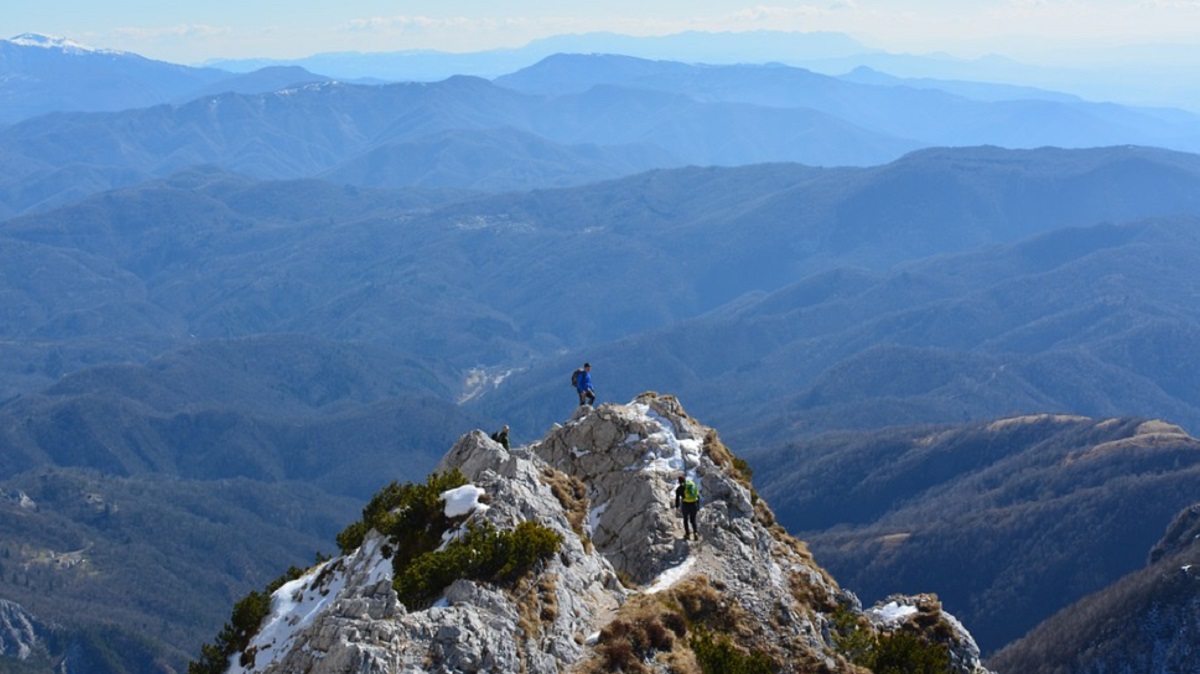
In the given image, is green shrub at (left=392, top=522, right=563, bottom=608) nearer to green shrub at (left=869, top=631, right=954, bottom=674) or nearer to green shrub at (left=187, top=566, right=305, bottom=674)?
green shrub at (left=187, top=566, right=305, bottom=674)

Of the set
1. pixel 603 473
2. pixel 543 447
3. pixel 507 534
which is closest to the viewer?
pixel 507 534

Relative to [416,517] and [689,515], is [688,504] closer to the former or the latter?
[689,515]

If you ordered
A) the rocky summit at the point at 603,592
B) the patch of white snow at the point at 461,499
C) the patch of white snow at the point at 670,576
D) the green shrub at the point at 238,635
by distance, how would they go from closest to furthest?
the rocky summit at the point at 603,592
the patch of white snow at the point at 461,499
the patch of white snow at the point at 670,576
the green shrub at the point at 238,635

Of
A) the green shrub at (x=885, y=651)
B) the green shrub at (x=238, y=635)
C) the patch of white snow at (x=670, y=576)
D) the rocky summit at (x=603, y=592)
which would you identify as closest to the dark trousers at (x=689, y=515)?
the rocky summit at (x=603, y=592)

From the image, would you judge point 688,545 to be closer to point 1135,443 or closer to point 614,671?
point 614,671

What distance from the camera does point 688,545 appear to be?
36250 mm

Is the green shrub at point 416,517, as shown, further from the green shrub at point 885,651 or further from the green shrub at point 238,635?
the green shrub at point 885,651

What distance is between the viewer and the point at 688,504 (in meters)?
36.0

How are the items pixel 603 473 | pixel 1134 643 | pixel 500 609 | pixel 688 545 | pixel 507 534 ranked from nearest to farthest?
pixel 500 609 → pixel 507 534 → pixel 688 545 → pixel 603 473 → pixel 1134 643

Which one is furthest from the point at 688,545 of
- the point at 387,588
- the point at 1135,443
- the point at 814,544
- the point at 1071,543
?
the point at 1135,443

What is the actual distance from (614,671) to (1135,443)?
173754 millimetres

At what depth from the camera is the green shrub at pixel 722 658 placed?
28.3 meters

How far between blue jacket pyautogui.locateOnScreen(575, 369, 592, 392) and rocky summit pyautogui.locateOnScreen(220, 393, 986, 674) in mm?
3974

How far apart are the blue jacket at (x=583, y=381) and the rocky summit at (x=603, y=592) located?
3.97m
